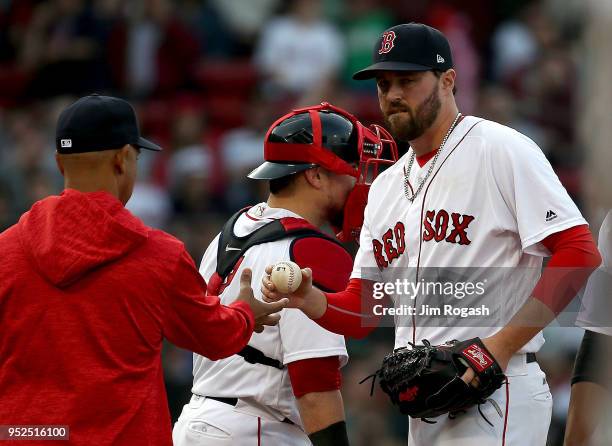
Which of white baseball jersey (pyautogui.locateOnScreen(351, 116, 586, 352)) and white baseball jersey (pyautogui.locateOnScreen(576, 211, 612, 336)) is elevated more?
white baseball jersey (pyautogui.locateOnScreen(351, 116, 586, 352))

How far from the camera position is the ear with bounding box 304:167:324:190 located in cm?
487

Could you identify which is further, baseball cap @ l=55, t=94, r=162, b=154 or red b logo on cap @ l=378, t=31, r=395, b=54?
red b logo on cap @ l=378, t=31, r=395, b=54

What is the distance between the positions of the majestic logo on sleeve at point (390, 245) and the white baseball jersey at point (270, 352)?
0.36 meters

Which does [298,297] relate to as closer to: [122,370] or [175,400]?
[122,370]

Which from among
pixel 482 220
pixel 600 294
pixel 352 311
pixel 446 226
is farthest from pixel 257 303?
pixel 600 294

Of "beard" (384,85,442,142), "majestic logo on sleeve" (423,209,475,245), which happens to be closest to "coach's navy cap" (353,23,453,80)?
"beard" (384,85,442,142)

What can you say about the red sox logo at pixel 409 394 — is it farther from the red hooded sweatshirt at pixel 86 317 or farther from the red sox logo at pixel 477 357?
the red hooded sweatshirt at pixel 86 317

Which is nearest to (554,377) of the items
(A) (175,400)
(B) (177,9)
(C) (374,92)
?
(A) (175,400)

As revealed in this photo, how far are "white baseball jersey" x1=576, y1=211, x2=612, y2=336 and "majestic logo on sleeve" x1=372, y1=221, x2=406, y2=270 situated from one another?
2.64 ft

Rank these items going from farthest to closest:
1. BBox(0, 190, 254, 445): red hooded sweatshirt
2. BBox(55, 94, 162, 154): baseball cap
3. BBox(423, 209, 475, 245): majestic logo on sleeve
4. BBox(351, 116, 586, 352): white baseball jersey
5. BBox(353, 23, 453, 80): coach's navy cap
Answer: BBox(353, 23, 453, 80): coach's navy cap
BBox(423, 209, 475, 245): majestic logo on sleeve
BBox(351, 116, 586, 352): white baseball jersey
BBox(55, 94, 162, 154): baseball cap
BBox(0, 190, 254, 445): red hooded sweatshirt

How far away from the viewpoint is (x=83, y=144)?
3961 millimetres

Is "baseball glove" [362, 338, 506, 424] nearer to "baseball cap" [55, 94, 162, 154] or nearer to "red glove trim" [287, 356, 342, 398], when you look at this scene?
"red glove trim" [287, 356, 342, 398]

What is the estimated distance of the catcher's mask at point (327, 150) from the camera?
15.9 feet

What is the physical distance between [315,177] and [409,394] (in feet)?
3.43
